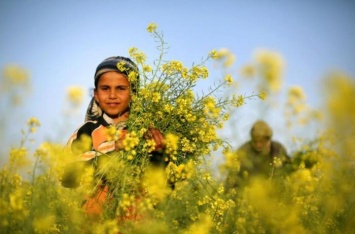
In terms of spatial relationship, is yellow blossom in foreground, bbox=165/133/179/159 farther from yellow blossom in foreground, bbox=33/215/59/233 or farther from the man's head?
the man's head

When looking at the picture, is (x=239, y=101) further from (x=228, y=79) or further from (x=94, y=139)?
(x=94, y=139)

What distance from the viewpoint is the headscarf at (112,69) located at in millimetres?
2874

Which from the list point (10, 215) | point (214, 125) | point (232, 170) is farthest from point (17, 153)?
point (232, 170)

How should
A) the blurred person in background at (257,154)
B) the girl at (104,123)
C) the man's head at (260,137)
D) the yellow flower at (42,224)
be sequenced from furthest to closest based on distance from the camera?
the man's head at (260,137) < the blurred person in background at (257,154) < the girl at (104,123) < the yellow flower at (42,224)

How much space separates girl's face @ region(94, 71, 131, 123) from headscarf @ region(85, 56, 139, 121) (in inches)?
1.3

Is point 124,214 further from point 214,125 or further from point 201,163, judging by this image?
point 214,125

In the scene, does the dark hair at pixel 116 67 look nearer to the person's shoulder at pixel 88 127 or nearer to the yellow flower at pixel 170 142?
the person's shoulder at pixel 88 127

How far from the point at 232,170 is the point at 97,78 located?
214 cm

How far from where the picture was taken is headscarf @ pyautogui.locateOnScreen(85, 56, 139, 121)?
9.43 feet

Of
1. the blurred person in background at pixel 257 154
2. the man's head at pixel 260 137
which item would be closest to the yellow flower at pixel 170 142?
the blurred person in background at pixel 257 154

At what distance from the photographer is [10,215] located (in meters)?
2.73

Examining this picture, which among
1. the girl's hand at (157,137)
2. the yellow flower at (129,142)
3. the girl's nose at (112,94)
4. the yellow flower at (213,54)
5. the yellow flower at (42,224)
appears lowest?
the yellow flower at (42,224)

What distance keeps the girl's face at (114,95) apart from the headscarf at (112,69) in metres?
0.03

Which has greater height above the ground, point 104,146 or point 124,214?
point 104,146
